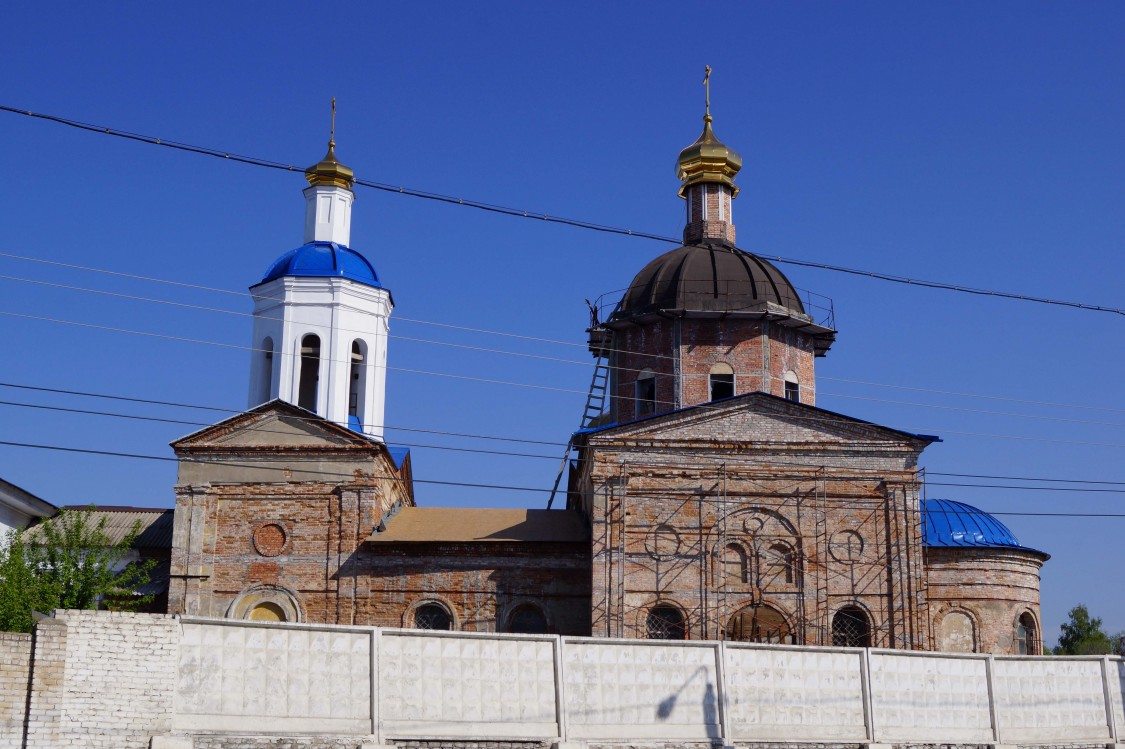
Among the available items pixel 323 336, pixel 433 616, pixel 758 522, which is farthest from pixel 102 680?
pixel 323 336

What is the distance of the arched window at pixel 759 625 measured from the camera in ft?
83.1

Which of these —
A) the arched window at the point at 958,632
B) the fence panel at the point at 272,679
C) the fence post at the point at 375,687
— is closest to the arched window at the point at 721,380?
the arched window at the point at 958,632

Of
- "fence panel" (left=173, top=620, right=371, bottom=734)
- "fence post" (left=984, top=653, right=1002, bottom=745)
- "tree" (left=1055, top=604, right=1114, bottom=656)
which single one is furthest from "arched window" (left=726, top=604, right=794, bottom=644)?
"tree" (left=1055, top=604, right=1114, bottom=656)

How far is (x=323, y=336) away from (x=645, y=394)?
285 inches

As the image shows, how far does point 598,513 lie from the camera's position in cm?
2539

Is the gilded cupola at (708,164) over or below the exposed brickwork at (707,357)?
over

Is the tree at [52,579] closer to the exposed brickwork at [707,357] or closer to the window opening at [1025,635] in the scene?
the exposed brickwork at [707,357]

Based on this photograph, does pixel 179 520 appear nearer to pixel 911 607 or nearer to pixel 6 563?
pixel 6 563

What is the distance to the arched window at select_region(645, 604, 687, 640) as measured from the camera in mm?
24953

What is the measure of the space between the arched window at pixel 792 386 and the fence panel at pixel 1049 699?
1232 cm

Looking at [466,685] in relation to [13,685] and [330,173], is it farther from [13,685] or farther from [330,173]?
[330,173]

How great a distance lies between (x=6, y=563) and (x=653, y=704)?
10.8 meters

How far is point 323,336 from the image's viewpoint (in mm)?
29469

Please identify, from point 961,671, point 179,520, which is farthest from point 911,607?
point 179,520
